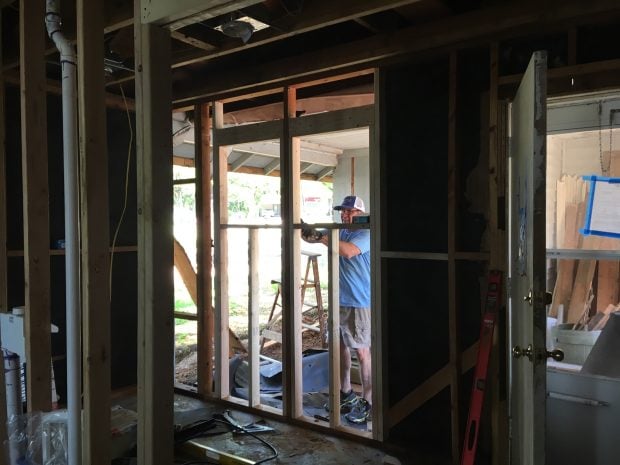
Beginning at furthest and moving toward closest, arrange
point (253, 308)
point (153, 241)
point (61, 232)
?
point (61, 232), point (253, 308), point (153, 241)

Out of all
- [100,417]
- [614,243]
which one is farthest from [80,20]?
[614,243]

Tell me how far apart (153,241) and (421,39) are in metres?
2.01

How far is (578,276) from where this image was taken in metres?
3.06

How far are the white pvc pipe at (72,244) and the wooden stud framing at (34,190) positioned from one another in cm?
24

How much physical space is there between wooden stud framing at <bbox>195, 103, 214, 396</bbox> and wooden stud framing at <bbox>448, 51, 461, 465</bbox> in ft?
6.42

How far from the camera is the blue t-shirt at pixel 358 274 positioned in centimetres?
371

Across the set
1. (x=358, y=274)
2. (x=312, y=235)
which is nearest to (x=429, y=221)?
(x=312, y=235)

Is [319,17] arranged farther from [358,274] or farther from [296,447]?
[296,447]

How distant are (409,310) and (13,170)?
2.98 metres

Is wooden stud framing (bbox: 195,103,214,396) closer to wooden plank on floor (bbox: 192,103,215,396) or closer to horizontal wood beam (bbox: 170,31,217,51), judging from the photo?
wooden plank on floor (bbox: 192,103,215,396)

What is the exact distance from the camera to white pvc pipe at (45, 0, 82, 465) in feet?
4.94

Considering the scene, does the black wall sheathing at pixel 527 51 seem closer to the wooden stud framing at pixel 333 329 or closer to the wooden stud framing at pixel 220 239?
the wooden stud framing at pixel 333 329

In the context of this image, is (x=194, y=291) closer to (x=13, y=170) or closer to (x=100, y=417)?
(x=13, y=170)

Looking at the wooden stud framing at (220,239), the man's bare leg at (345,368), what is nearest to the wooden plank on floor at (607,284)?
the man's bare leg at (345,368)
